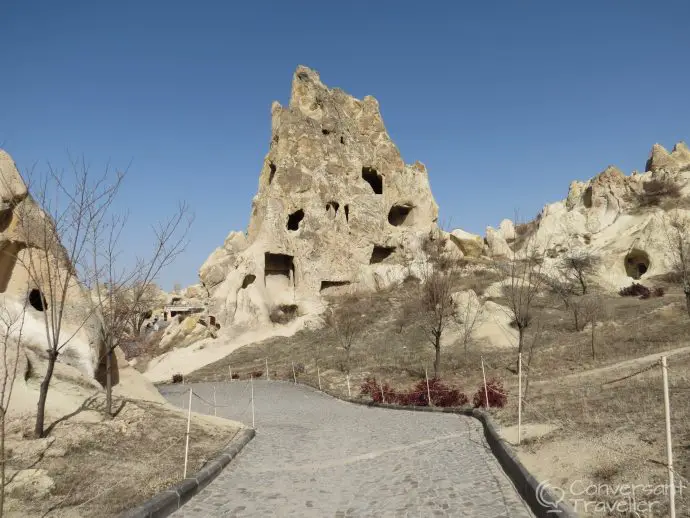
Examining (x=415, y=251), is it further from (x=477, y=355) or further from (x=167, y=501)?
(x=167, y=501)

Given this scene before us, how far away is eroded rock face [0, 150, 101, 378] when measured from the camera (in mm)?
9922

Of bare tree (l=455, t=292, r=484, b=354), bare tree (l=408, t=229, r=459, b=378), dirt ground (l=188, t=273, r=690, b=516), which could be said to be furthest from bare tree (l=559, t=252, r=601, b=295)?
bare tree (l=455, t=292, r=484, b=354)

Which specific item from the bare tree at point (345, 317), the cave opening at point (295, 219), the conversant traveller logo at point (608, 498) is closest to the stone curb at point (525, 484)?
the conversant traveller logo at point (608, 498)

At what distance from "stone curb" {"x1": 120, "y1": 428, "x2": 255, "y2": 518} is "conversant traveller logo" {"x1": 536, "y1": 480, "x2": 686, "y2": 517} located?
4240mm

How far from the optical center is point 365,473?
731 centimetres

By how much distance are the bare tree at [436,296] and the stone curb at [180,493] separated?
11.3 meters

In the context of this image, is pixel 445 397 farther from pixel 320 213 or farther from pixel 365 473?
pixel 320 213

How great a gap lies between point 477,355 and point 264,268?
71.2ft

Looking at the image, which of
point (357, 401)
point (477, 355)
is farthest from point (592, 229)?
point (357, 401)

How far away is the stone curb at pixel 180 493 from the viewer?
516 cm

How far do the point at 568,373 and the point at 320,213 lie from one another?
99.9ft

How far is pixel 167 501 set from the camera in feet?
18.4

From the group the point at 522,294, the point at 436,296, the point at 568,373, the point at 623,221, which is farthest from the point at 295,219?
the point at 623,221

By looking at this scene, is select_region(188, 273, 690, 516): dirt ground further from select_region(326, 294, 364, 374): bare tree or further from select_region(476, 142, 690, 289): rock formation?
select_region(476, 142, 690, 289): rock formation
